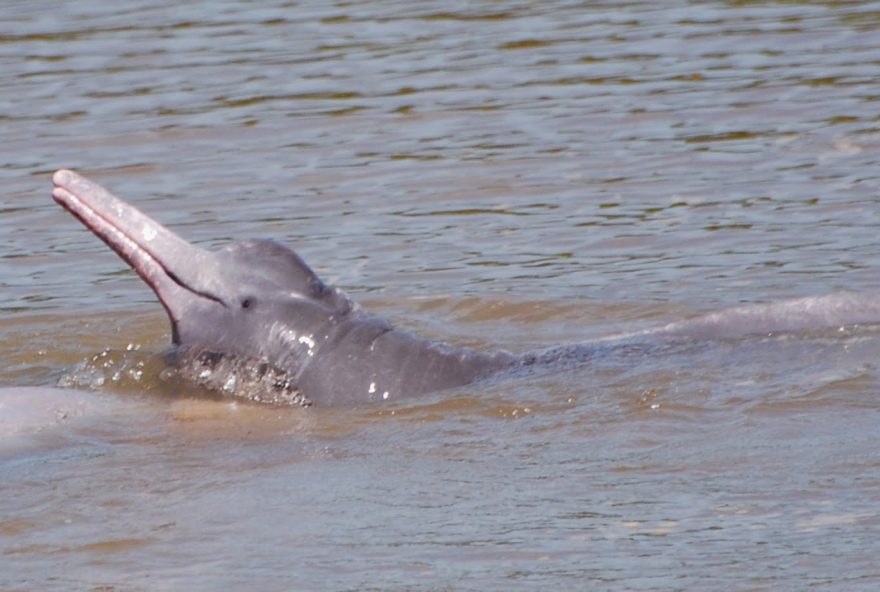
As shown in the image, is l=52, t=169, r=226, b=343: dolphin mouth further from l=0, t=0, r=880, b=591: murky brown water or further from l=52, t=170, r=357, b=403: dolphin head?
l=0, t=0, r=880, b=591: murky brown water

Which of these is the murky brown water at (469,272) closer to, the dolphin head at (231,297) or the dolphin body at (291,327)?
the dolphin body at (291,327)

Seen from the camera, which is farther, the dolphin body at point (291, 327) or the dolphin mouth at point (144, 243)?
the dolphin mouth at point (144, 243)

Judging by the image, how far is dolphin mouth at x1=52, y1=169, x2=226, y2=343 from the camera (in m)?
7.93

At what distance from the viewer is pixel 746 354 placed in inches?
306

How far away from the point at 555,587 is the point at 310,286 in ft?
9.30

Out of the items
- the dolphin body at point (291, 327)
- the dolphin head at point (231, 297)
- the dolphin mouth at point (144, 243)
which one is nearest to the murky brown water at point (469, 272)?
the dolphin body at point (291, 327)

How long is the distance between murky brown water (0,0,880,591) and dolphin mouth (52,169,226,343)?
0.42 meters

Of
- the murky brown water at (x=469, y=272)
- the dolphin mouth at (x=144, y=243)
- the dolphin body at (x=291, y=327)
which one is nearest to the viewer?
the murky brown water at (x=469, y=272)

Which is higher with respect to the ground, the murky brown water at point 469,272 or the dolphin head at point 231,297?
the dolphin head at point 231,297

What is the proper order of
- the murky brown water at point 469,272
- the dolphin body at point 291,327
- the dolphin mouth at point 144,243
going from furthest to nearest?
the dolphin mouth at point 144,243 < the dolphin body at point 291,327 < the murky brown water at point 469,272

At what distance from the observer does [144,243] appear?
26.2 feet

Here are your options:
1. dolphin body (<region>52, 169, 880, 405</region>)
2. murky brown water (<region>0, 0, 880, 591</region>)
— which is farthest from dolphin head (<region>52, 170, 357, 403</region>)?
murky brown water (<region>0, 0, 880, 591</region>)

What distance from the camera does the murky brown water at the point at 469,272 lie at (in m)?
5.83

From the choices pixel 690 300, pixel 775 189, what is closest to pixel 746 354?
pixel 690 300
